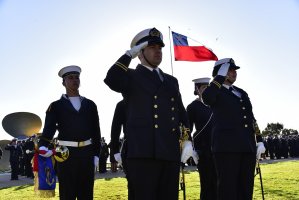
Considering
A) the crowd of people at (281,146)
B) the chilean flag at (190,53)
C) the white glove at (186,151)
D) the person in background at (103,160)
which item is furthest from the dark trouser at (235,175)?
the crowd of people at (281,146)

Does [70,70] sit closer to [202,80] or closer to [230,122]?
[230,122]

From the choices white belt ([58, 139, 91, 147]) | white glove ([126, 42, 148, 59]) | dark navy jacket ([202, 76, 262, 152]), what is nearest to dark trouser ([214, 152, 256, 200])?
dark navy jacket ([202, 76, 262, 152])

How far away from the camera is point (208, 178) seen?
7.00 metres

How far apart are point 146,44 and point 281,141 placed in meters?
32.7

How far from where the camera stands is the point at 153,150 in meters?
3.87

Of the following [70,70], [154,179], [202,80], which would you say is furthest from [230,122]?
[70,70]

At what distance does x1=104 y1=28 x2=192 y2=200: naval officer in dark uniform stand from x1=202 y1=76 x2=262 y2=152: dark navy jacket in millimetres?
1338

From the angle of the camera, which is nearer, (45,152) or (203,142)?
(45,152)

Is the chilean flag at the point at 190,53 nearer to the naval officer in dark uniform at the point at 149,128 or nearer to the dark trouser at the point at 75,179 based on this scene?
the dark trouser at the point at 75,179

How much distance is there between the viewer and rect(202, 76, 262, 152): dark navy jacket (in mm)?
5391

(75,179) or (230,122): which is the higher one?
(230,122)

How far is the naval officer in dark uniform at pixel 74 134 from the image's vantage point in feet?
18.2

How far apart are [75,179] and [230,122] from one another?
2.33m

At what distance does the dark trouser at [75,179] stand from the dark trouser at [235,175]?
1.86 meters
